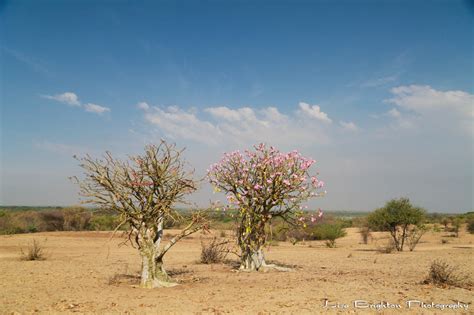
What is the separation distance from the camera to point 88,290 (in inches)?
395

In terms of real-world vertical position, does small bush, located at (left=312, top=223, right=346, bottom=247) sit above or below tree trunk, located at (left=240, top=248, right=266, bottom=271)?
below

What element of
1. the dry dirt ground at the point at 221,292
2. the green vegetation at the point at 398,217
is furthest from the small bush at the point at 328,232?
the dry dirt ground at the point at 221,292

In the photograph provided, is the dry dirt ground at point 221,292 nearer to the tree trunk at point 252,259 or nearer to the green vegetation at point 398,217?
the tree trunk at point 252,259

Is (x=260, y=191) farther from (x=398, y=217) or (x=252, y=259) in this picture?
(x=398, y=217)

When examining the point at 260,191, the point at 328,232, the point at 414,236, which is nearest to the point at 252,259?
the point at 260,191

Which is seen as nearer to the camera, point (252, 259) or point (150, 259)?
point (150, 259)

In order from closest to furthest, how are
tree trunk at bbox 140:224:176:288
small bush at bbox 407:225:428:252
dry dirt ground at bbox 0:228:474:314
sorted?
dry dirt ground at bbox 0:228:474:314 → tree trunk at bbox 140:224:176:288 → small bush at bbox 407:225:428:252

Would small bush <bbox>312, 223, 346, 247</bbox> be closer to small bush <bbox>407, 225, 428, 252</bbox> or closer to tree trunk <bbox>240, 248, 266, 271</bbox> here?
small bush <bbox>407, 225, 428, 252</bbox>

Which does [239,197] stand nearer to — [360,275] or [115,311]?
[360,275]

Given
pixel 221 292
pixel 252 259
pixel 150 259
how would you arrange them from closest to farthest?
pixel 221 292, pixel 150 259, pixel 252 259

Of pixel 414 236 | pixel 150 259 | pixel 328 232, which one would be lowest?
pixel 328 232

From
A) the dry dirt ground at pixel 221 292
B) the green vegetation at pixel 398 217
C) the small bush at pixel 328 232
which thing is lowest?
the small bush at pixel 328 232

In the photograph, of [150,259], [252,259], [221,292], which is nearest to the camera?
[221,292]

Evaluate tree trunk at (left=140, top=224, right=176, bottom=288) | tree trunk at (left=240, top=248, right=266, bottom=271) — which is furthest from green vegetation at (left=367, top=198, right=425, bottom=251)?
tree trunk at (left=140, top=224, right=176, bottom=288)
